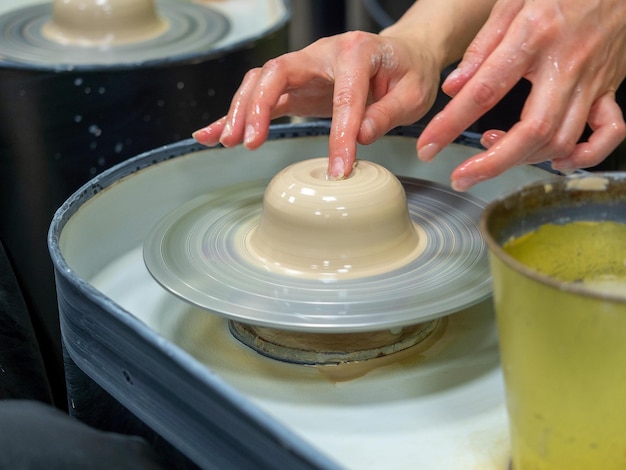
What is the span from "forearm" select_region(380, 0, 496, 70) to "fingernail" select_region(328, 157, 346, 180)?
0.29 m

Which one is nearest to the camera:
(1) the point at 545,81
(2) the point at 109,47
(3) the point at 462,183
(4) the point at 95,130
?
(3) the point at 462,183

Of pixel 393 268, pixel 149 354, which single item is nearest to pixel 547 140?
pixel 393 268

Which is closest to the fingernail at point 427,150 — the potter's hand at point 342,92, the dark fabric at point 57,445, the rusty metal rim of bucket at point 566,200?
the potter's hand at point 342,92

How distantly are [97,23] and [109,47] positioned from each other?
0.20 feet

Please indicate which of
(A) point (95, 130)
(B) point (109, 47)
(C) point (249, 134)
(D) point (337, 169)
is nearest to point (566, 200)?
(D) point (337, 169)

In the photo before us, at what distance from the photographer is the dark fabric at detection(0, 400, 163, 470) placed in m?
0.67

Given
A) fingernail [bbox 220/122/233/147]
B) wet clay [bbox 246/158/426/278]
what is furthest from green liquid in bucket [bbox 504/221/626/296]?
fingernail [bbox 220/122/233/147]

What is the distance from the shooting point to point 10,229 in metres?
1.51

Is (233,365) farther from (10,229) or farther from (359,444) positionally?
(10,229)

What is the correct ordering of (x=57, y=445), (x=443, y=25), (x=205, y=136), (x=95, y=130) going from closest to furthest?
(x=57, y=445), (x=205, y=136), (x=443, y=25), (x=95, y=130)

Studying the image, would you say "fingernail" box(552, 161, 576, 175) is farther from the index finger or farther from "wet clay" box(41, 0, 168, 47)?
"wet clay" box(41, 0, 168, 47)

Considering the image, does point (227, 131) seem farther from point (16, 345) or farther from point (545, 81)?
point (16, 345)

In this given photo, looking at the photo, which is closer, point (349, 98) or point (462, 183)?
point (462, 183)

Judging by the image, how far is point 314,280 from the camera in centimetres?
91
